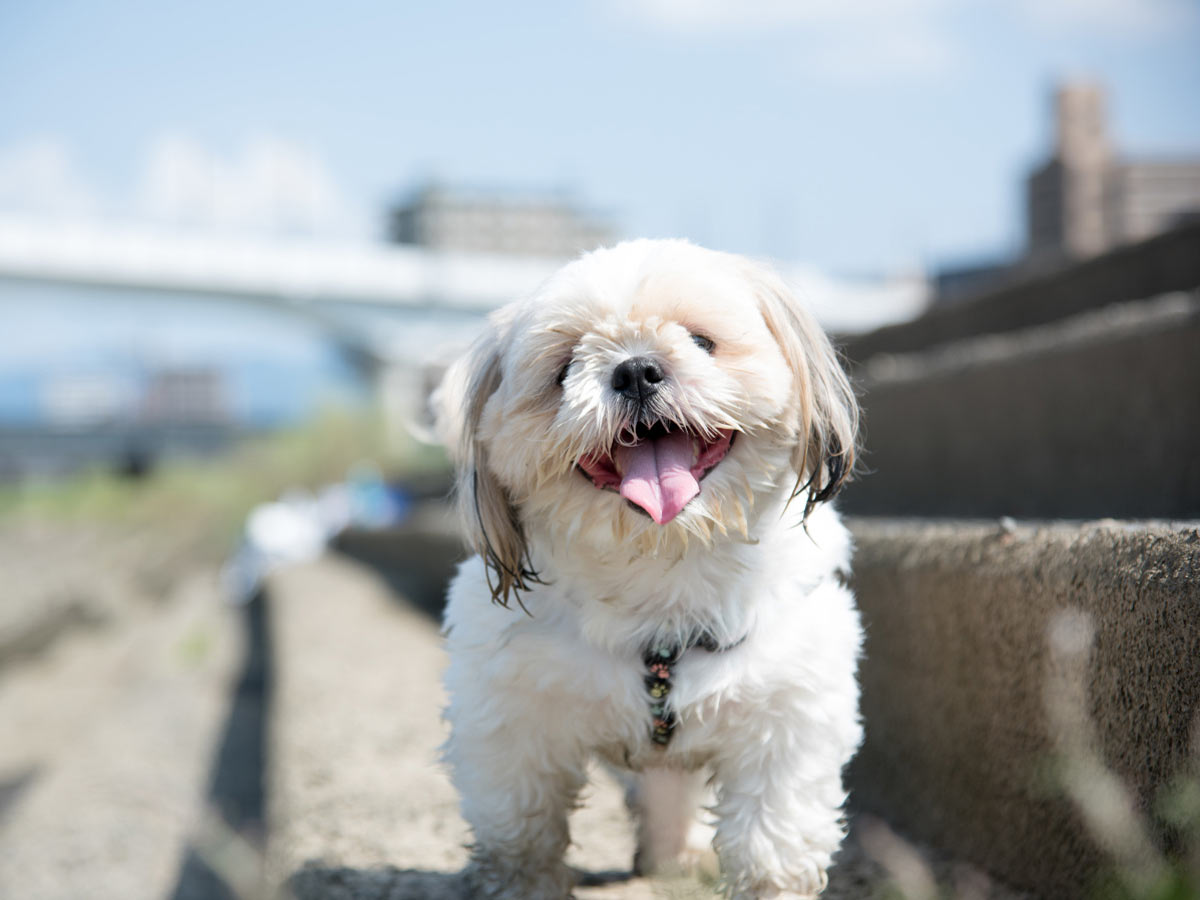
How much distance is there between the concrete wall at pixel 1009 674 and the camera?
5.87 feet

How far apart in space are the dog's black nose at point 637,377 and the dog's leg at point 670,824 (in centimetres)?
94

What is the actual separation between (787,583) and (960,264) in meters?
73.4

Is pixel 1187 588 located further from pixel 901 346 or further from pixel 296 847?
pixel 901 346

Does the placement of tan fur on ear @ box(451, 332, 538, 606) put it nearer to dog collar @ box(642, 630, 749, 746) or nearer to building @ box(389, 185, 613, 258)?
dog collar @ box(642, 630, 749, 746)

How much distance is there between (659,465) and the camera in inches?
77.1

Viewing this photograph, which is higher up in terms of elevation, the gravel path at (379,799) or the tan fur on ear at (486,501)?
the tan fur on ear at (486,501)

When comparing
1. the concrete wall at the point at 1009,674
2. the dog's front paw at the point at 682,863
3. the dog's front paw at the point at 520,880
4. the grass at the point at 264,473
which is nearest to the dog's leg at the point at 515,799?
the dog's front paw at the point at 520,880

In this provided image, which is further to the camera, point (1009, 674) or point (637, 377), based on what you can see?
point (1009, 674)

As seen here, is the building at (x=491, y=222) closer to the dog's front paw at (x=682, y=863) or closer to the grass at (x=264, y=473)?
the grass at (x=264, y=473)

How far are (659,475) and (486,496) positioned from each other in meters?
0.37

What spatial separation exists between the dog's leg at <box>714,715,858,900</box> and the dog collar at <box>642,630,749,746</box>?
0.14 m

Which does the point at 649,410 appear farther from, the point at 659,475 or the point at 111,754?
the point at 111,754

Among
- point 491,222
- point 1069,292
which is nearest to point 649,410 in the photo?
point 1069,292

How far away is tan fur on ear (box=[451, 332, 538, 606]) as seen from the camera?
6.91ft
